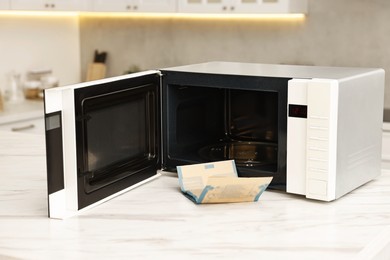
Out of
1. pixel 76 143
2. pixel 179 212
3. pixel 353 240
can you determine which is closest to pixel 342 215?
pixel 353 240

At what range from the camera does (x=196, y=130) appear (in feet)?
5.87

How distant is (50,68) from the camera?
4629 mm

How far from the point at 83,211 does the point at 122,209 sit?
0.08 meters

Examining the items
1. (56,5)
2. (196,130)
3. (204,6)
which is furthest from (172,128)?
(56,5)

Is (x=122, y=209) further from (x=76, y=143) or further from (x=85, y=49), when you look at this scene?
(x=85, y=49)

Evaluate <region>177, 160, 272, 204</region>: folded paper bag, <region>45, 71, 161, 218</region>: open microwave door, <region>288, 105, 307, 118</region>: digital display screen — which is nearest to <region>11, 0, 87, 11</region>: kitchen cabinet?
<region>45, 71, 161, 218</region>: open microwave door

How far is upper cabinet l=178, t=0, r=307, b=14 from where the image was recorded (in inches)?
142

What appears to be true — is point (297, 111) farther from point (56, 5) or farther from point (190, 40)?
point (56, 5)

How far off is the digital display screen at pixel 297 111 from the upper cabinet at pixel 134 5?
2.62 meters

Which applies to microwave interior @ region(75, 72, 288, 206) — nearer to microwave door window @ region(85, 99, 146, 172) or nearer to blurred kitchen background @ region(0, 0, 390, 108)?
microwave door window @ region(85, 99, 146, 172)

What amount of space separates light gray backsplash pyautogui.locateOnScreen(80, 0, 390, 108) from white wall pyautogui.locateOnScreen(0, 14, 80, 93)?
97 mm

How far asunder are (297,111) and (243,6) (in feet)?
7.77

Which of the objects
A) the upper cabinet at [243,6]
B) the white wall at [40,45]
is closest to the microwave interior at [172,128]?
the upper cabinet at [243,6]

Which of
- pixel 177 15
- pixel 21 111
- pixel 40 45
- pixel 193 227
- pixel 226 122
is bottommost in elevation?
pixel 21 111
